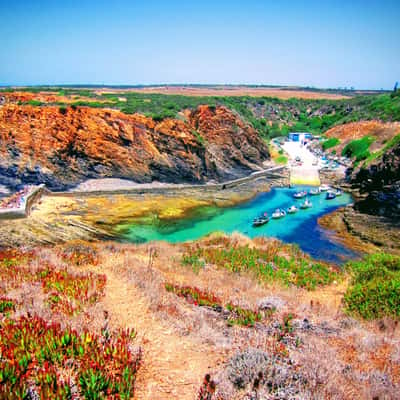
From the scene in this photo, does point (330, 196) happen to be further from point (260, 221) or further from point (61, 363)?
point (61, 363)

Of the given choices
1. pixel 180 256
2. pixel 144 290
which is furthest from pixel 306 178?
pixel 144 290

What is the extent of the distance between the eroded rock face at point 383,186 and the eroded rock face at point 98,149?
15132mm

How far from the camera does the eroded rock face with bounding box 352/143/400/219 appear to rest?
96.2 feet

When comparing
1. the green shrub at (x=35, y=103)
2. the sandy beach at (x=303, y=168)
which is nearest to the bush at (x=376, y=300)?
the sandy beach at (x=303, y=168)

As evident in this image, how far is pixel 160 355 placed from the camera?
596cm

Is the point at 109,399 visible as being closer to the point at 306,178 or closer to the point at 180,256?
the point at 180,256

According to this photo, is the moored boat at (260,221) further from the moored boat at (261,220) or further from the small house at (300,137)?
the small house at (300,137)

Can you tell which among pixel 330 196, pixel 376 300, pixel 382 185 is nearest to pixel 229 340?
pixel 376 300

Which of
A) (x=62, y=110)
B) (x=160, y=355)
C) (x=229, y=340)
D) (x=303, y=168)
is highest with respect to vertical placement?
(x=62, y=110)

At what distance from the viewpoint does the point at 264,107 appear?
289ft

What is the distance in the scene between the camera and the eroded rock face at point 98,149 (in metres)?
31.8

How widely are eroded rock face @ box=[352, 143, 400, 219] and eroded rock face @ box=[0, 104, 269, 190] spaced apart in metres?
15.1

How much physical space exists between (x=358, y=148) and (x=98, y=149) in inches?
1487

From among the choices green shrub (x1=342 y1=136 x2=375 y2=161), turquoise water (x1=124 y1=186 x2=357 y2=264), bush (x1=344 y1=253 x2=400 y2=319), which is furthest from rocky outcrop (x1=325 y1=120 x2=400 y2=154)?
bush (x1=344 y1=253 x2=400 y2=319)
